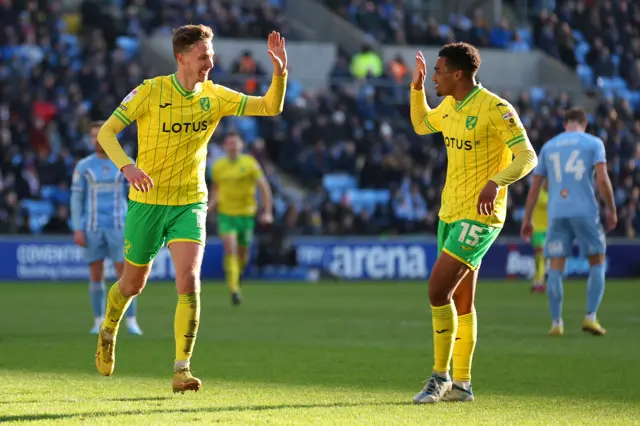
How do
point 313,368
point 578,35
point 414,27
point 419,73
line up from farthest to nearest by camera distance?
1. point 578,35
2. point 414,27
3. point 313,368
4. point 419,73

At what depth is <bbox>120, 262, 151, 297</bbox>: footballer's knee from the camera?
862cm

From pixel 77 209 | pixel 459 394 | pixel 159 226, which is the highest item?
pixel 159 226

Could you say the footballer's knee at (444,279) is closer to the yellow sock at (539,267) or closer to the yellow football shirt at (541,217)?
the yellow sock at (539,267)

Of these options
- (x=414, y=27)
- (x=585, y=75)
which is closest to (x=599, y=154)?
(x=414, y=27)

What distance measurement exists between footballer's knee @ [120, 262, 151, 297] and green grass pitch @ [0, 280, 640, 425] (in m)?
0.67

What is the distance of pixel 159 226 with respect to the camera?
8.48 metres

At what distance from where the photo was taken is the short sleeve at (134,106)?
834 centimetres

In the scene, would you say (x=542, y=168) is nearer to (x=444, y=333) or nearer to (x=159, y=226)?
(x=444, y=333)

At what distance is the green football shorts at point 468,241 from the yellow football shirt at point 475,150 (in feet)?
0.18

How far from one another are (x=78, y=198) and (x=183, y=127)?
5.15 m

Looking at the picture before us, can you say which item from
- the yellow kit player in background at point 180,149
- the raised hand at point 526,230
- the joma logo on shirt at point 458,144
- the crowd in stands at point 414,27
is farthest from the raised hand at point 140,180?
the crowd in stands at point 414,27

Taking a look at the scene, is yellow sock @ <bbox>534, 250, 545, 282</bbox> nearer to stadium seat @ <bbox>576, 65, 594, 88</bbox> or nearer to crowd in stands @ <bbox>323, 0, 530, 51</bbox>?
crowd in stands @ <bbox>323, 0, 530, 51</bbox>

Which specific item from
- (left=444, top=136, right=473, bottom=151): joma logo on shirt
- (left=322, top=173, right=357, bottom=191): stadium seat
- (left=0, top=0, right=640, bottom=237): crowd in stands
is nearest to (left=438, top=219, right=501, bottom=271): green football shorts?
(left=444, top=136, right=473, bottom=151): joma logo on shirt

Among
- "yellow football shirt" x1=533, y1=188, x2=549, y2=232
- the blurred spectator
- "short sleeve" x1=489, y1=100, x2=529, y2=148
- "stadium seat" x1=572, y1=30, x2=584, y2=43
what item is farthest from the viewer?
"stadium seat" x1=572, y1=30, x2=584, y2=43
